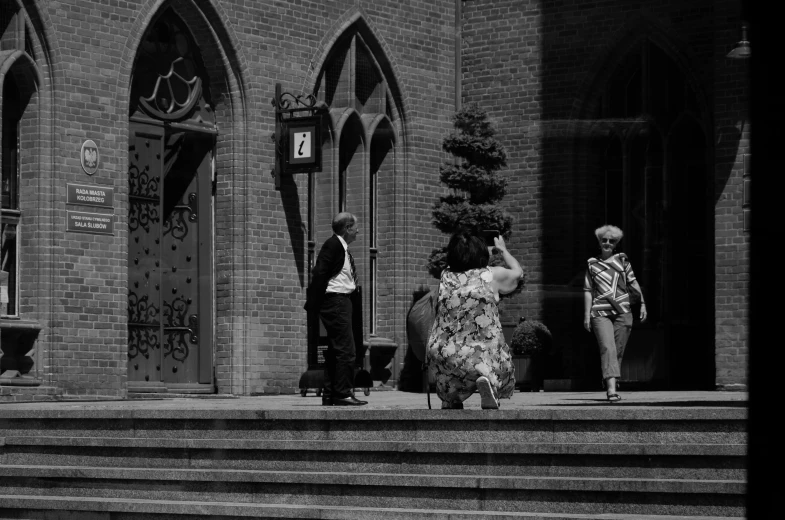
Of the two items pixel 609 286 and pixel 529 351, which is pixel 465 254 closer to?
pixel 609 286

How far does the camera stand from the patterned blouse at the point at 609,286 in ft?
43.0

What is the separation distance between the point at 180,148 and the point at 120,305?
2444 millimetres

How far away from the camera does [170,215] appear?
1734cm

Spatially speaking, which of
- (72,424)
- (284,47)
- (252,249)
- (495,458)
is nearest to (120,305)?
(252,249)

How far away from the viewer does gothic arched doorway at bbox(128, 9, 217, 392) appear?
54.9 ft

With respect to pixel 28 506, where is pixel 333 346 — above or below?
above

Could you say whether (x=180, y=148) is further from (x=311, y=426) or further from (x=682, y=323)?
(x=311, y=426)

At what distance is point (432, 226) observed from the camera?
19.8 meters

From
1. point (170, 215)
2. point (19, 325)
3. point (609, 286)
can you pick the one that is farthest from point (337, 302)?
point (170, 215)

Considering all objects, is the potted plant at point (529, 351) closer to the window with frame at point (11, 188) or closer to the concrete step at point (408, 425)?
the window with frame at point (11, 188)

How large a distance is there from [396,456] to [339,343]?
2557mm

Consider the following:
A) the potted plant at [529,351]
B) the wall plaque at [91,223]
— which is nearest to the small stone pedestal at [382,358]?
the potted plant at [529,351]

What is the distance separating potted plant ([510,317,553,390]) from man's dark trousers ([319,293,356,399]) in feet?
22.7

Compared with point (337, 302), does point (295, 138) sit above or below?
above
